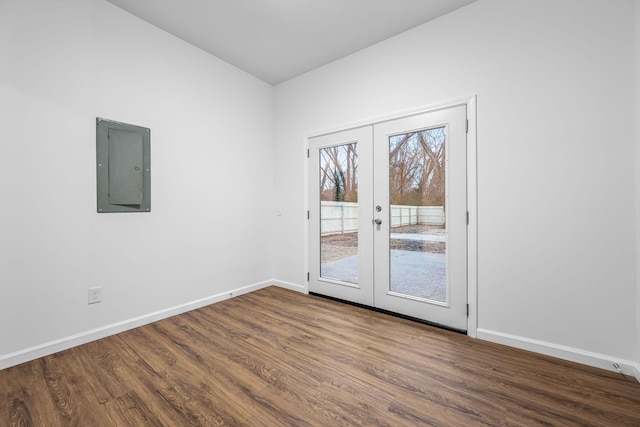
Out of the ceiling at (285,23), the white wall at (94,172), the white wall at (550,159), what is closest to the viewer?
the white wall at (550,159)

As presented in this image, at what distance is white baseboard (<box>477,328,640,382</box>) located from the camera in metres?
1.75

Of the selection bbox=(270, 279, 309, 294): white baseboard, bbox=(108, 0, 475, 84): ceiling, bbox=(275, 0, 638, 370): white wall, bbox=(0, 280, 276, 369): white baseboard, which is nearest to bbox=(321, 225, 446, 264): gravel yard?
bbox=(275, 0, 638, 370): white wall

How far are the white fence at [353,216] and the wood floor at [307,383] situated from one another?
101 cm

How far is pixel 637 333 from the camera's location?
1721 millimetres

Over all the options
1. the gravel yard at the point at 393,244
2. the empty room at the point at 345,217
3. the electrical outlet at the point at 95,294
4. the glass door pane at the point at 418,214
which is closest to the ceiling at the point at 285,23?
the empty room at the point at 345,217

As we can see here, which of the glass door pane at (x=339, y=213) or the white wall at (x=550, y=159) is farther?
the glass door pane at (x=339, y=213)

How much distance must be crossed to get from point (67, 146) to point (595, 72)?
3.94 meters

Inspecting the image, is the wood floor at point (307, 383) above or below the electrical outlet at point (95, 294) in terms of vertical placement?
below

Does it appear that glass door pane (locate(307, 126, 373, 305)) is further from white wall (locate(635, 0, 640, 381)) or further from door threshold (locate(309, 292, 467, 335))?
white wall (locate(635, 0, 640, 381))

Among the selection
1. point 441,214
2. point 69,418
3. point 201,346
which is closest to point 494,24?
point 441,214

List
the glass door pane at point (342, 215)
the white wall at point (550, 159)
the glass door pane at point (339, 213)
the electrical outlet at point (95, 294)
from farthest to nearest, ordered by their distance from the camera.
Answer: the glass door pane at point (339, 213) < the glass door pane at point (342, 215) < the electrical outlet at point (95, 294) < the white wall at point (550, 159)

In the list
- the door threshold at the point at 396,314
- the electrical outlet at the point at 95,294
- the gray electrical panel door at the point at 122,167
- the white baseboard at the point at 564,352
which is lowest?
the door threshold at the point at 396,314

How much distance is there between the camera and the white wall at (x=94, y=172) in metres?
1.90

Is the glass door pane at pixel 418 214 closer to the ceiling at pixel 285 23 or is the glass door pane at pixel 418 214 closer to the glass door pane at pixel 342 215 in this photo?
the glass door pane at pixel 342 215
